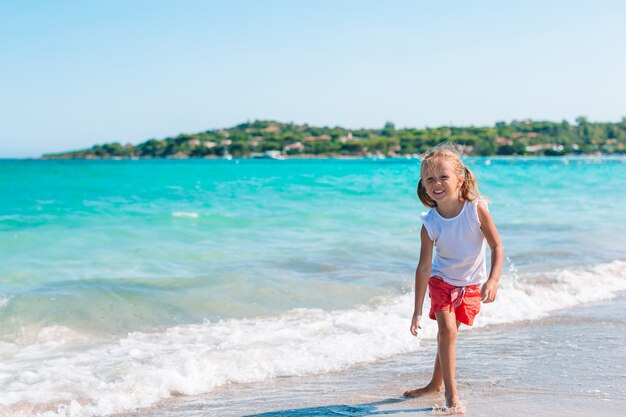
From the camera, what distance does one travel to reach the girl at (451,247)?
12.6ft

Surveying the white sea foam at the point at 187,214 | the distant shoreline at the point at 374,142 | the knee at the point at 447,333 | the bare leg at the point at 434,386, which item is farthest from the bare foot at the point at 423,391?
the distant shoreline at the point at 374,142

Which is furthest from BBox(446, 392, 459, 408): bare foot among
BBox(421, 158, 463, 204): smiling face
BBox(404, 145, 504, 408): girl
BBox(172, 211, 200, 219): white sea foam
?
BBox(172, 211, 200, 219): white sea foam

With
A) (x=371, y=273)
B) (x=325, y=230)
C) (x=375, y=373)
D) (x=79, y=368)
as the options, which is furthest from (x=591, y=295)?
(x=325, y=230)

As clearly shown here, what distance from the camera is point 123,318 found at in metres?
7.31

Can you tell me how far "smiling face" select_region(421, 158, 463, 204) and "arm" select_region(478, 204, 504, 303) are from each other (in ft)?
0.60

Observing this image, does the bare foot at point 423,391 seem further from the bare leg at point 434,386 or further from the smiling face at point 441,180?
the smiling face at point 441,180

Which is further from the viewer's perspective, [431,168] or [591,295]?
[591,295]

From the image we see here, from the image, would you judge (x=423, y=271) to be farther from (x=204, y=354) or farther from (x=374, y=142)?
(x=374, y=142)

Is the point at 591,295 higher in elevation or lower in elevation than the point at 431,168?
lower

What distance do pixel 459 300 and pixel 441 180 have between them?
0.71 meters

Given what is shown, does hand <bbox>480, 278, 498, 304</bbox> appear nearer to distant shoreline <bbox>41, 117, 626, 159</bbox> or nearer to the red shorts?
the red shorts

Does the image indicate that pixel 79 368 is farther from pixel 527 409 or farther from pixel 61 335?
pixel 527 409

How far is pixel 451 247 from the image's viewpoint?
12.8 feet

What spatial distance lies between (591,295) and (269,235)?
7.83m
